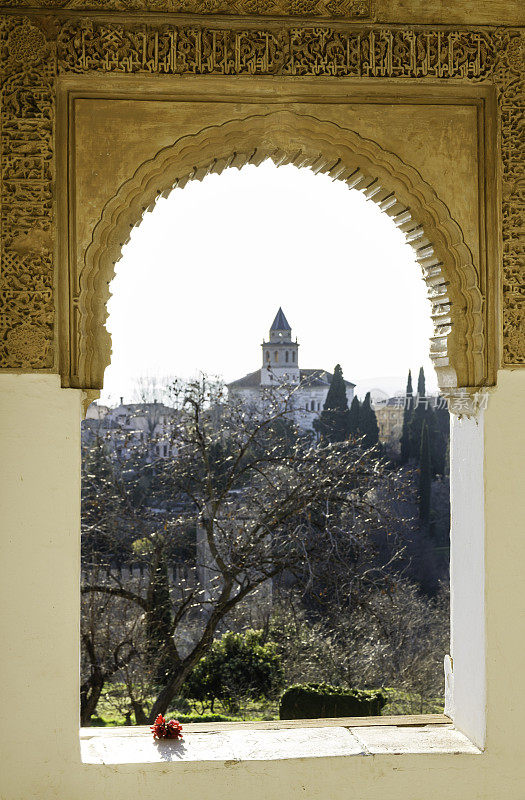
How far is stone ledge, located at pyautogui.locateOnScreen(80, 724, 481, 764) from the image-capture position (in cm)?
295

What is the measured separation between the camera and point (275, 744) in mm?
3074

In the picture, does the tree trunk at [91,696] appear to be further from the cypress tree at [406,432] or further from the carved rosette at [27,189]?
the cypress tree at [406,432]

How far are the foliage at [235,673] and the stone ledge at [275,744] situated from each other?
535 cm

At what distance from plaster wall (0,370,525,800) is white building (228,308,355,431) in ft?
23.3

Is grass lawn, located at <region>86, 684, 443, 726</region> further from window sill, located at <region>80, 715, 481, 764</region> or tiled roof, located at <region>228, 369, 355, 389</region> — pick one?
window sill, located at <region>80, 715, 481, 764</region>

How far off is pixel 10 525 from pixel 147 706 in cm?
605

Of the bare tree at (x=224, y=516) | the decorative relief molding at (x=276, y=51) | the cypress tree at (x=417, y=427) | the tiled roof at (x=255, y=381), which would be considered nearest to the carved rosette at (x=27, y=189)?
the decorative relief molding at (x=276, y=51)

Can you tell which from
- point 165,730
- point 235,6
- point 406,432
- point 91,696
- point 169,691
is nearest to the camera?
point 235,6

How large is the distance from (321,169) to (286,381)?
22.6ft

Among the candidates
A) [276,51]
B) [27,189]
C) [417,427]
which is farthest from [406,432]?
[27,189]

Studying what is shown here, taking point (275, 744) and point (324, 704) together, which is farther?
point (324, 704)

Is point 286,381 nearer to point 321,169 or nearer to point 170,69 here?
point 321,169

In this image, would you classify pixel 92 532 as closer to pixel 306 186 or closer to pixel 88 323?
pixel 88 323

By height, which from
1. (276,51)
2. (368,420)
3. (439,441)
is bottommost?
(439,441)
